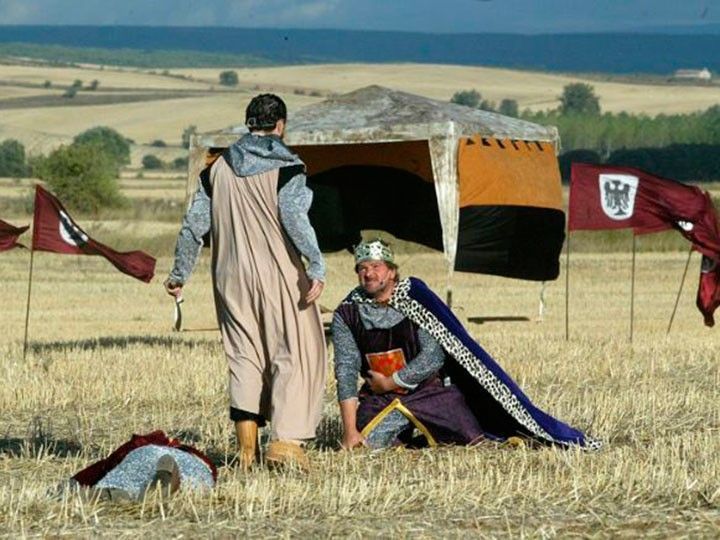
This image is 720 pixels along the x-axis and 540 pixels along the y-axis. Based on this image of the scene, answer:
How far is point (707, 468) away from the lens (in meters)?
8.75

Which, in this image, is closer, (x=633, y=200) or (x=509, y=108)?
(x=633, y=200)

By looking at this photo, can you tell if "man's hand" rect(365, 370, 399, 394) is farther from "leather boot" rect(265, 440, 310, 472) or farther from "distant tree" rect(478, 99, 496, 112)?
"distant tree" rect(478, 99, 496, 112)

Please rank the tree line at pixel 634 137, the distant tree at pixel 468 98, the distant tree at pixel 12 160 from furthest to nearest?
1. the distant tree at pixel 468 98
2. the distant tree at pixel 12 160
3. the tree line at pixel 634 137

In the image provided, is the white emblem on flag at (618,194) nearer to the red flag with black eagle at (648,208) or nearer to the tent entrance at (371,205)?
the red flag with black eagle at (648,208)

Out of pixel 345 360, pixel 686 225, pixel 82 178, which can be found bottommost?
pixel 345 360

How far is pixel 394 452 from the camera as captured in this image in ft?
31.9

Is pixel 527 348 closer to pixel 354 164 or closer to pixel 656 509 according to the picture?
pixel 354 164

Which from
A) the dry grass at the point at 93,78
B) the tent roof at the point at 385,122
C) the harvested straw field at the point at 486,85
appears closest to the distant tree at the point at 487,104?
the harvested straw field at the point at 486,85

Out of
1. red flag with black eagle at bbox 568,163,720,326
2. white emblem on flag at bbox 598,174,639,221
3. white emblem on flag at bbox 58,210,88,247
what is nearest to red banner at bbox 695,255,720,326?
red flag with black eagle at bbox 568,163,720,326

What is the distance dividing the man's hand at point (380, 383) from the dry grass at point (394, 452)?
1.17 feet

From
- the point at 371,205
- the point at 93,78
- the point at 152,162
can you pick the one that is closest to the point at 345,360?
the point at 371,205

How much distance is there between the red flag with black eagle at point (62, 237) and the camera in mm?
15398

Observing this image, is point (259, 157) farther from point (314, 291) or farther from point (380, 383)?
point (380, 383)

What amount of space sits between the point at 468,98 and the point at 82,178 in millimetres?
84620
